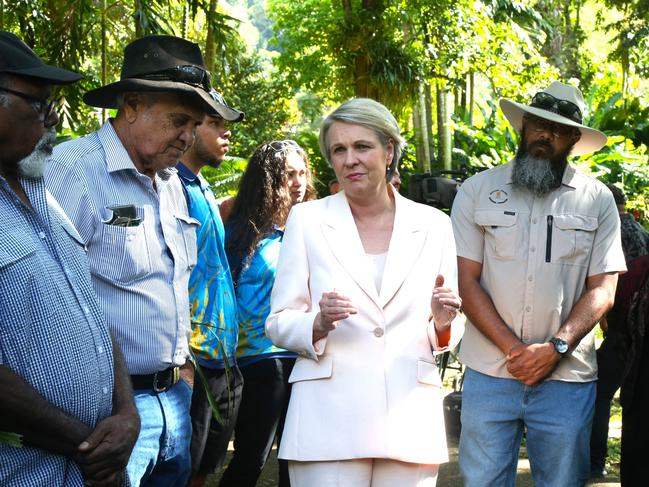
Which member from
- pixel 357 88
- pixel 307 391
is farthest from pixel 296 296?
pixel 357 88

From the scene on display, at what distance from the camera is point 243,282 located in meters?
5.15

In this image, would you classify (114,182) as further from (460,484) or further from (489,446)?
(460,484)

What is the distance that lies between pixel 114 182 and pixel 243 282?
180 cm

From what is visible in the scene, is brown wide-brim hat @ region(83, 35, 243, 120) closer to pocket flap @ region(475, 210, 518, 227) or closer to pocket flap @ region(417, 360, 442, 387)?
pocket flap @ region(417, 360, 442, 387)

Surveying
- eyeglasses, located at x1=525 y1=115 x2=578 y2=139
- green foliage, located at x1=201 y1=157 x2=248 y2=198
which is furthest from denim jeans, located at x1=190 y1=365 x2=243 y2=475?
green foliage, located at x1=201 y1=157 x2=248 y2=198

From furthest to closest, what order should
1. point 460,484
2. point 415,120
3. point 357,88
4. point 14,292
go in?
point 415,120, point 357,88, point 460,484, point 14,292

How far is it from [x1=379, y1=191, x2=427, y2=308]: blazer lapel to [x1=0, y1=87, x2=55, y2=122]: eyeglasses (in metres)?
1.45

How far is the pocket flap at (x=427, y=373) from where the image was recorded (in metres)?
3.54

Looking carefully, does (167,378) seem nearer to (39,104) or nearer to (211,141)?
(39,104)

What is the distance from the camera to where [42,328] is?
2.55m

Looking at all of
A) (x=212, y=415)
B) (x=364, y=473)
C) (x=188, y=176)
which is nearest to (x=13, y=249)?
(x=364, y=473)

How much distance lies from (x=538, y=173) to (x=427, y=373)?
1.39 m

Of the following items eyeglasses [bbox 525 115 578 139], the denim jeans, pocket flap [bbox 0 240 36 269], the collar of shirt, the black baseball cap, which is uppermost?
eyeglasses [bbox 525 115 578 139]

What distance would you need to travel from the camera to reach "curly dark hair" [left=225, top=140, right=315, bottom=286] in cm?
521
